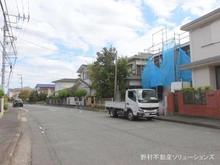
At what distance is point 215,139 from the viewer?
28.6 ft

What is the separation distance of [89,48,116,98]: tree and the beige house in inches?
488

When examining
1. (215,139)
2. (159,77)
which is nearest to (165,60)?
(159,77)

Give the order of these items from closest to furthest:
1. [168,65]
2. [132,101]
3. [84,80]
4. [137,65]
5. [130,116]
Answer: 1. [132,101]
2. [130,116]
3. [168,65]
4. [137,65]
5. [84,80]

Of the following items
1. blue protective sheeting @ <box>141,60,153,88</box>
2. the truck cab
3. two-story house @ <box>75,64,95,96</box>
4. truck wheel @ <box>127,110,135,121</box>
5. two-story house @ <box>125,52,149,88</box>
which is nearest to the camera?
the truck cab

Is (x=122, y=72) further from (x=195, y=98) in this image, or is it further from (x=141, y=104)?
(x=195, y=98)

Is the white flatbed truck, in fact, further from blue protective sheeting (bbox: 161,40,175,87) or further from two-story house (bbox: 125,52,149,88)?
two-story house (bbox: 125,52,149,88)

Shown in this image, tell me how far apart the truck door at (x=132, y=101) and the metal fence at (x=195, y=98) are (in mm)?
4097

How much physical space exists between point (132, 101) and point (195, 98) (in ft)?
15.1

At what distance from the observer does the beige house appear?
16.4 metres

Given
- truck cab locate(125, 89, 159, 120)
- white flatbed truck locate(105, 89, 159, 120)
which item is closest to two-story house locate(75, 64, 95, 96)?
white flatbed truck locate(105, 89, 159, 120)

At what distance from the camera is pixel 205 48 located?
692 inches

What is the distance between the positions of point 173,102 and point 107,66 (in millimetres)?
13445

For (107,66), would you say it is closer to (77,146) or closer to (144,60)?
(144,60)

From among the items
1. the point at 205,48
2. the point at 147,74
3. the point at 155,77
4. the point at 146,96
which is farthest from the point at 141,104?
the point at 147,74
